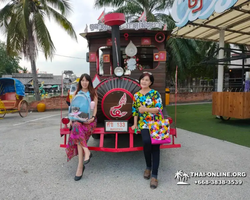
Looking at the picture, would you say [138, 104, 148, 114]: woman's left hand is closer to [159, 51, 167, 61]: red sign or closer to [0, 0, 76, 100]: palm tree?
[159, 51, 167, 61]: red sign

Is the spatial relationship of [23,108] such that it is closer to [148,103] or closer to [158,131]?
[148,103]

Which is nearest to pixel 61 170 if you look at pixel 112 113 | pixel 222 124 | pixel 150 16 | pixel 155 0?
pixel 112 113

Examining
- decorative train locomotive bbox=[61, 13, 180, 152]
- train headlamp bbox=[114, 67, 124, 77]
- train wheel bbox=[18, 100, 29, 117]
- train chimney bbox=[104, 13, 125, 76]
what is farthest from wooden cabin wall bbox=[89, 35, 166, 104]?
train wheel bbox=[18, 100, 29, 117]

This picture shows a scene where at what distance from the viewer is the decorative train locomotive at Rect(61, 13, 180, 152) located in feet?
10.6

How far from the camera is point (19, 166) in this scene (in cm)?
341

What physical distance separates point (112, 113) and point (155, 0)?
44.4 feet

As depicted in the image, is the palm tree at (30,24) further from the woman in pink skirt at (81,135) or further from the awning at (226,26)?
the woman in pink skirt at (81,135)

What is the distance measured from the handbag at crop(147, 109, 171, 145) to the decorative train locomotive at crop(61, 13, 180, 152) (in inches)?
17.4

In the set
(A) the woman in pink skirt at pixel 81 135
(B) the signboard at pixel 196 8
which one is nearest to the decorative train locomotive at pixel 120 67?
(A) the woman in pink skirt at pixel 81 135

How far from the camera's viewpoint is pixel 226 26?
769 centimetres

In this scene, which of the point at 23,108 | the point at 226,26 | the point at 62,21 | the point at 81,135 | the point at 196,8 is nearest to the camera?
the point at 81,135

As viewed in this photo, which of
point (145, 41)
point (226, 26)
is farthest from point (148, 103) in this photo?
point (226, 26)

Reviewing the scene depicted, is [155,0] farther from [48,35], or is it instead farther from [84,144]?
[84,144]

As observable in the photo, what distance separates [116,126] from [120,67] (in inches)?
40.9
